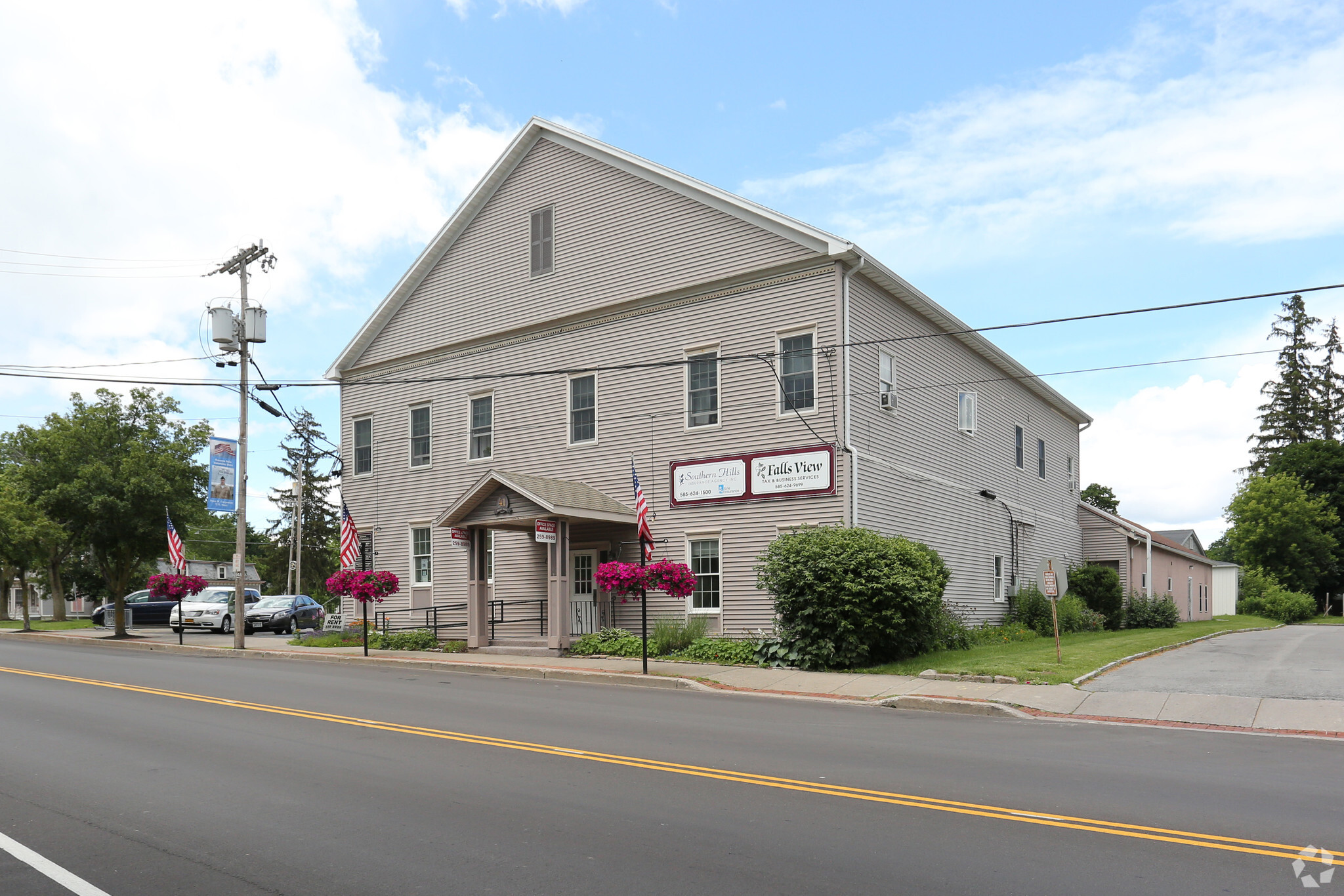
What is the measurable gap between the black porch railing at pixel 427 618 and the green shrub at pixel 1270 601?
145 feet

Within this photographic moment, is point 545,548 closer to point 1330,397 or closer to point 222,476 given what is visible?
point 222,476

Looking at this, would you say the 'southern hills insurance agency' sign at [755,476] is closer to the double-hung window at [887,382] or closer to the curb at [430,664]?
the double-hung window at [887,382]

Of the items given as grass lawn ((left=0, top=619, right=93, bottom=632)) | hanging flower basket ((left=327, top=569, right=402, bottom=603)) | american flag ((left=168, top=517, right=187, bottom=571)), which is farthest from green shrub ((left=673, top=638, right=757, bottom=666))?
grass lawn ((left=0, top=619, right=93, bottom=632))

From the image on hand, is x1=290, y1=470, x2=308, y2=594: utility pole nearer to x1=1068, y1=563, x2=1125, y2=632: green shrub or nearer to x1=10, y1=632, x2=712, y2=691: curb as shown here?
x1=10, y1=632, x2=712, y2=691: curb

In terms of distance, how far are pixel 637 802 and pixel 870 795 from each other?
1.89 meters


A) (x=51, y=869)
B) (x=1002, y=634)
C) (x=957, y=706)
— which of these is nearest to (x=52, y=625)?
(x=1002, y=634)

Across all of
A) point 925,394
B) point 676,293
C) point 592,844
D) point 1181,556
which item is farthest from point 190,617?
point 1181,556

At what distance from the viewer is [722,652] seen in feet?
64.8

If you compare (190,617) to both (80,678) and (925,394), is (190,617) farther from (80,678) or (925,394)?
(925,394)

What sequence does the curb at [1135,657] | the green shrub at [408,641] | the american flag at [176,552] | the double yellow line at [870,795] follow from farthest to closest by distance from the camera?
the american flag at [176,552] → the green shrub at [408,641] → the curb at [1135,657] → the double yellow line at [870,795]

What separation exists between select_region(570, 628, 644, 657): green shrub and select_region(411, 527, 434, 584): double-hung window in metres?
7.31

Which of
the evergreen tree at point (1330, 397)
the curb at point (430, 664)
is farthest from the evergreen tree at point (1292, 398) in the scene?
the curb at point (430, 664)

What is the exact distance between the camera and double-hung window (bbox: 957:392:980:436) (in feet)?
86.1

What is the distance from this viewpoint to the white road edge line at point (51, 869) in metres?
5.66
